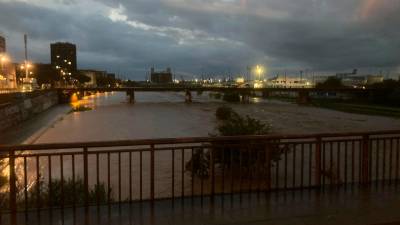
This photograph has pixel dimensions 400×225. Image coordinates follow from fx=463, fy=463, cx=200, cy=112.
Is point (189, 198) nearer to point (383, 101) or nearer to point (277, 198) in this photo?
point (277, 198)

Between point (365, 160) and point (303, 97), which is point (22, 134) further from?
point (303, 97)

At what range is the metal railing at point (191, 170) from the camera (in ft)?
22.5

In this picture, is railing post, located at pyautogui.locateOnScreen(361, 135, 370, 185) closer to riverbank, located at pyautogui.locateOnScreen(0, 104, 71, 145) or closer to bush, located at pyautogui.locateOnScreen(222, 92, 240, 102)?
riverbank, located at pyautogui.locateOnScreen(0, 104, 71, 145)

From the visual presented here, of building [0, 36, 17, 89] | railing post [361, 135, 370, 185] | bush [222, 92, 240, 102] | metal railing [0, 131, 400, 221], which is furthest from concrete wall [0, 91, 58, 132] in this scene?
bush [222, 92, 240, 102]

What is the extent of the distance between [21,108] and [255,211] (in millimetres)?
53494

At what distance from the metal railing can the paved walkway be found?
328 millimetres

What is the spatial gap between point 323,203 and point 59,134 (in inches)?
1490

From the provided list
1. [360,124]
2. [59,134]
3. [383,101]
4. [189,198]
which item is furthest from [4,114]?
[383,101]

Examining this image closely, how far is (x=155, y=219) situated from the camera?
6227mm

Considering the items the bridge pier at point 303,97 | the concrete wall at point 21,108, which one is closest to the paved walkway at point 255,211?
the concrete wall at point 21,108

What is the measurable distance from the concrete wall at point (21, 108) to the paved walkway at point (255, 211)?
40522mm

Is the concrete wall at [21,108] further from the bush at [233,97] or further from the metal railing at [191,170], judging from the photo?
the bush at [233,97]

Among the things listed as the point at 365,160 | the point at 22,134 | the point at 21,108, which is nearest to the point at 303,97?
the point at 21,108

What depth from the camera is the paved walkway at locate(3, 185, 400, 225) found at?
20.3 feet
